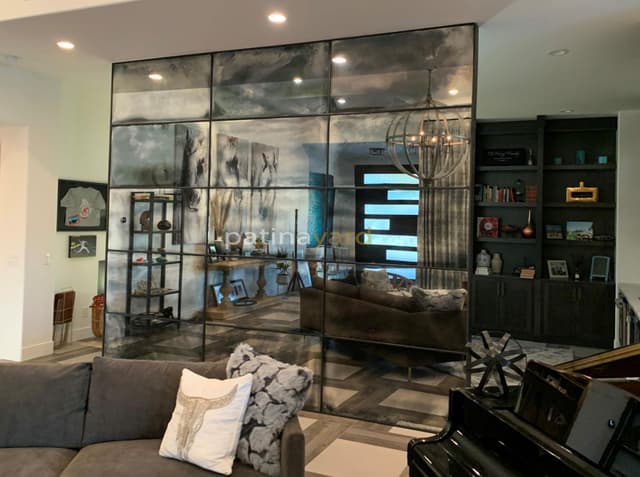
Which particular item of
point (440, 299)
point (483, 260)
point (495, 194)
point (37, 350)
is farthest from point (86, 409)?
point (495, 194)

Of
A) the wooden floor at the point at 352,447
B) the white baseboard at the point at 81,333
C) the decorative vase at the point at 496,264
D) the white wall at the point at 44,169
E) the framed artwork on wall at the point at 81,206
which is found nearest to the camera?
the wooden floor at the point at 352,447

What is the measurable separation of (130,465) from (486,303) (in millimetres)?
5835

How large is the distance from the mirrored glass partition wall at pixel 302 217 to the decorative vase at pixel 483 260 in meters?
3.76

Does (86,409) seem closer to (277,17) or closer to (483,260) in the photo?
(277,17)

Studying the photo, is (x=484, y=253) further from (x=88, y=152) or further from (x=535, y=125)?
(x=88, y=152)

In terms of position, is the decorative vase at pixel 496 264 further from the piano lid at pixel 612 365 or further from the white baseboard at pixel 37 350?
the white baseboard at pixel 37 350

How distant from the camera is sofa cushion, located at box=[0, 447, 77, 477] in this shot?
2234 mm

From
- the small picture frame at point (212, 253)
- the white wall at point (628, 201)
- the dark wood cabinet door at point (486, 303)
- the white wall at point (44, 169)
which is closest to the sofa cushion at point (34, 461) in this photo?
the small picture frame at point (212, 253)

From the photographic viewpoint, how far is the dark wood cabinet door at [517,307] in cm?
698

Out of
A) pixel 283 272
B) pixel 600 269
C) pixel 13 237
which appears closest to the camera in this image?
pixel 283 272

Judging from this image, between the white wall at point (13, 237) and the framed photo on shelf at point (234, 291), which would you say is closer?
the framed photo on shelf at point (234, 291)

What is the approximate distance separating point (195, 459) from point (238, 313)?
7.80 ft

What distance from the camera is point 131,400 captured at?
2.60m

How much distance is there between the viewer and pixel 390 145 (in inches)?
158
